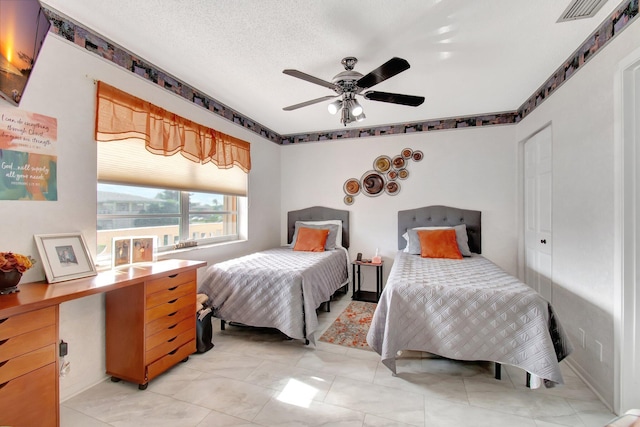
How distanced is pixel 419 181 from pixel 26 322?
13.2 ft

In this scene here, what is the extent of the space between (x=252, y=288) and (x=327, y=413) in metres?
1.23

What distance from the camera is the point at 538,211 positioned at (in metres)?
3.05

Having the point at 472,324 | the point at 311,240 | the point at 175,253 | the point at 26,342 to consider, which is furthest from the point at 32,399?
the point at 311,240

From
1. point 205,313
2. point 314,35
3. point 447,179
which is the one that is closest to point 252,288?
point 205,313

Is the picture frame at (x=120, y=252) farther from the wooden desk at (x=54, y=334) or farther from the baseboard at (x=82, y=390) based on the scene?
the baseboard at (x=82, y=390)

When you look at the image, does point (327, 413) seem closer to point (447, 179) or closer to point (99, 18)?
point (99, 18)

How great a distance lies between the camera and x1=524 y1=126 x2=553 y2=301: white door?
2.79 m

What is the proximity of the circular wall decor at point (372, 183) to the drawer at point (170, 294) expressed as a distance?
2.76m

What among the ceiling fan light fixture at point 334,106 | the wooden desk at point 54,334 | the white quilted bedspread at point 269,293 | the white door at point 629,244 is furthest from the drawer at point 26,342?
the white door at point 629,244

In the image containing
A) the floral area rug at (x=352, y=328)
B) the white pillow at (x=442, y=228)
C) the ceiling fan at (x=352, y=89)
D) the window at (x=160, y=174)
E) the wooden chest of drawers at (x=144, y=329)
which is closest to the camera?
the wooden chest of drawers at (x=144, y=329)

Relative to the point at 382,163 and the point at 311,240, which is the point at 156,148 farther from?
the point at 382,163

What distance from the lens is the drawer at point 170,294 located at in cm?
193

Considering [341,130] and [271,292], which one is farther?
[341,130]

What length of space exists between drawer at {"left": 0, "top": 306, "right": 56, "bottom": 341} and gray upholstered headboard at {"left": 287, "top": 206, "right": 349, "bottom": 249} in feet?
10.7
